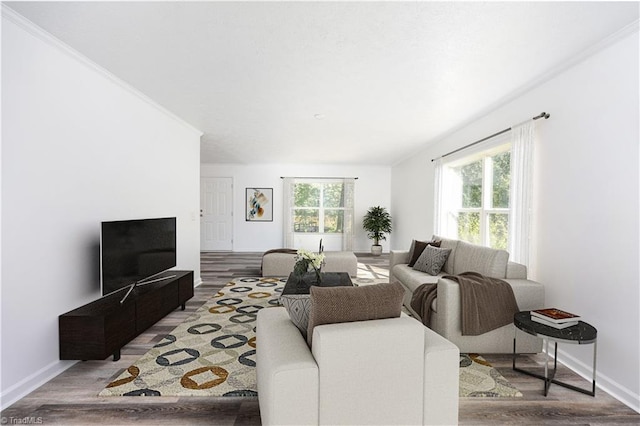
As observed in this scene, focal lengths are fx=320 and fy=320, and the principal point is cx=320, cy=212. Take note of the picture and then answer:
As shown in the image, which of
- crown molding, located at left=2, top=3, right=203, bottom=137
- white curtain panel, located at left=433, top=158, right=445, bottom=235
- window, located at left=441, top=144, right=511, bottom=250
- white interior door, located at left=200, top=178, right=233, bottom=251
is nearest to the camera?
crown molding, located at left=2, top=3, right=203, bottom=137

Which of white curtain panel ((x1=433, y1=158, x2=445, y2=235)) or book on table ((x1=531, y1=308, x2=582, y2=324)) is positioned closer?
book on table ((x1=531, y1=308, x2=582, y2=324))

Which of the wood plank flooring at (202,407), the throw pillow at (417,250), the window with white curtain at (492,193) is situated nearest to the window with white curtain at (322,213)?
the window with white curtain at (492,193)

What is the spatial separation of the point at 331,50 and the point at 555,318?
98.4 inches

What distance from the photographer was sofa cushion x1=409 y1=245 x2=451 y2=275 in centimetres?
391

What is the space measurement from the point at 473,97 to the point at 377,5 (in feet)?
6.63

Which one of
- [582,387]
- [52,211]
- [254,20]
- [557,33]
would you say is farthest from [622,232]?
[52,211]

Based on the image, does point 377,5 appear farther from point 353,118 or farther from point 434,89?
point 353,118

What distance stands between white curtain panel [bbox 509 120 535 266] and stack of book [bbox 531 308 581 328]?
93 centimetres

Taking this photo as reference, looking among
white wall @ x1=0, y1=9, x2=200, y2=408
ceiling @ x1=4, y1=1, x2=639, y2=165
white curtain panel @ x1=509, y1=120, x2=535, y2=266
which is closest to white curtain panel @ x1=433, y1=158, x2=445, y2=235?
Result: ceiling @ x1=4, y1=1, x2=639, y2=165

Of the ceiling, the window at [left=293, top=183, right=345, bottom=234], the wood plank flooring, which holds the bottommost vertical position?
the wood plank flooring

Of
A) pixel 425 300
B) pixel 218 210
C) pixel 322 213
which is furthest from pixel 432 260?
pixel 218 210

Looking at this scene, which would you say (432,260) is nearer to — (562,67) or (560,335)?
(560,335)

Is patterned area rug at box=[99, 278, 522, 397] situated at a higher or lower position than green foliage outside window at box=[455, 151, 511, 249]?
lower

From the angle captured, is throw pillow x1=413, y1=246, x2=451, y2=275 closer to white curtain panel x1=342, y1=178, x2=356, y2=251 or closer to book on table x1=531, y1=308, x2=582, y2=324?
book on table x1=531, y1=308, x2=582, y2=324
